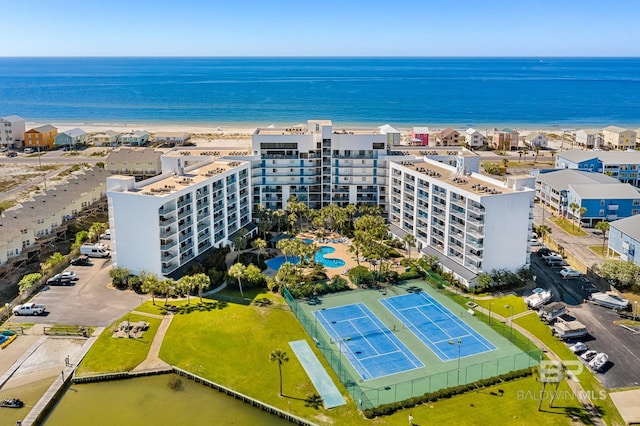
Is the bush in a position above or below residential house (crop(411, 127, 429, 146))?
below

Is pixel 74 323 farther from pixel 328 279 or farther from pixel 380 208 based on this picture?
pixel 380 208

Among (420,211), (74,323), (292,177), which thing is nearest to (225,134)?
(292,177)

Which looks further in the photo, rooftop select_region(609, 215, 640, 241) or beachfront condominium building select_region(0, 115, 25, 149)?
beachfront condominium building select_region(0, 115, 25, 149)

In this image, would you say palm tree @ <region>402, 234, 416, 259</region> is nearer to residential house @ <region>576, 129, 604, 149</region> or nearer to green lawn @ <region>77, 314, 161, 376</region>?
green lawn @ <region>77, 314, 161, 376</region>

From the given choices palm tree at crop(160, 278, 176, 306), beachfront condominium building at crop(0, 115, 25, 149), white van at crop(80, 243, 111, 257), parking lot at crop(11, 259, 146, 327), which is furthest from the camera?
beachfront condominium building at crop(0, 115, 25, 149)

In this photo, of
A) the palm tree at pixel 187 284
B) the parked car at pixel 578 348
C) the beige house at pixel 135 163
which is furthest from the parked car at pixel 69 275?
the parked car at pixel 578 348

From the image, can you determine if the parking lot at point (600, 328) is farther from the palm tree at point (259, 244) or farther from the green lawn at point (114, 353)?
the green lawn at point (114, 353)

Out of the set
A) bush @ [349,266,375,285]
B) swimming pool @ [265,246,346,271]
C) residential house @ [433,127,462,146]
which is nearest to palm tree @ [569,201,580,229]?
swimming pool @ [265,246,346,271]
